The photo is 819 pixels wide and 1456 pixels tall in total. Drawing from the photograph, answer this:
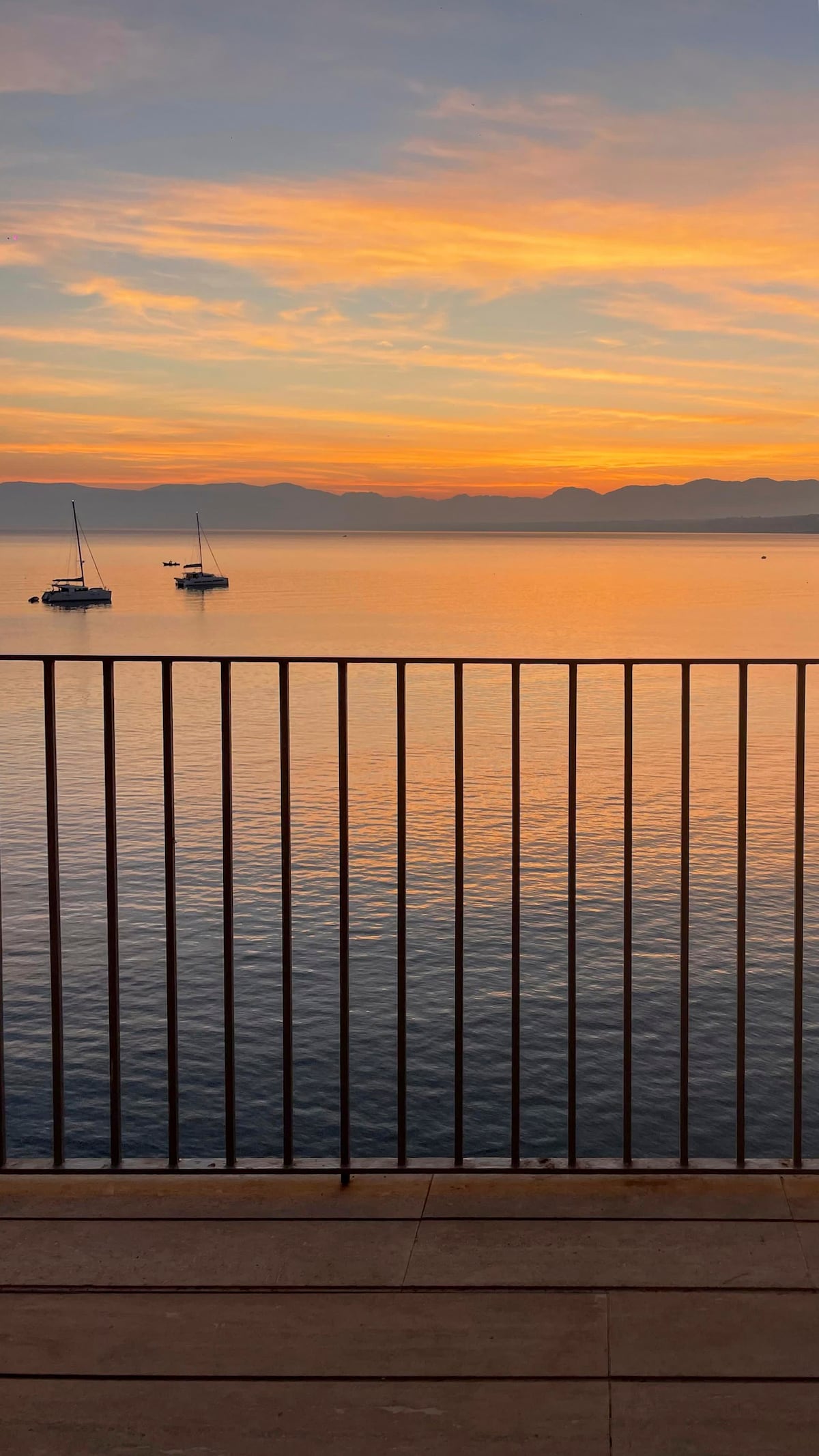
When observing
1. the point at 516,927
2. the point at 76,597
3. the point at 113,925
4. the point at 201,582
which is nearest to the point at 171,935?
the point at 113,925

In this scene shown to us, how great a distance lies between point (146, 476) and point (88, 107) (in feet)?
264

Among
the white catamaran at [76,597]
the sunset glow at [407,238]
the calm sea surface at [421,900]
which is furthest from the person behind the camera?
the white catamaran at [76,597]

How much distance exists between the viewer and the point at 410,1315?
196 centimetres

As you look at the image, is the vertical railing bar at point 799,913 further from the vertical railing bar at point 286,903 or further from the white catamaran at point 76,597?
the white catamaran at point 76,597

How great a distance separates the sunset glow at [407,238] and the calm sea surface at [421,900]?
12275 mm

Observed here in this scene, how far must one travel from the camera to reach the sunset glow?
19.6 m

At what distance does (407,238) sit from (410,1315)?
169 ft

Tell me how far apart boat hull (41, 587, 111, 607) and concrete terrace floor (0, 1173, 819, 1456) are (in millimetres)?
72223

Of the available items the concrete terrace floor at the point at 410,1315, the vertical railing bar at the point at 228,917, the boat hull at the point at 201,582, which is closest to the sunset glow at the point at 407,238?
the vertical railing bar at the point at 228,917

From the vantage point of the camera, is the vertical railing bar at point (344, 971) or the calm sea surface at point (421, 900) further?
the calm sea surface at point (421, 900)

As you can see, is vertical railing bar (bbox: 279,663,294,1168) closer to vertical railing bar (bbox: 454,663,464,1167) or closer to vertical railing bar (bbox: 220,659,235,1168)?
vertical railing bar (bbox: 220,659,235,1168)

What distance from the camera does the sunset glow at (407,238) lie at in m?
19.6

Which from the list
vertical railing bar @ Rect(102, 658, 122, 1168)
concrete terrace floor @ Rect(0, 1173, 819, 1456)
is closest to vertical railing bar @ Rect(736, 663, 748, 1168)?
concrete terrace floor @ Rect(0, 1173, 819, 1456)

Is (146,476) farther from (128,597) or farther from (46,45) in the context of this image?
(46,45)
